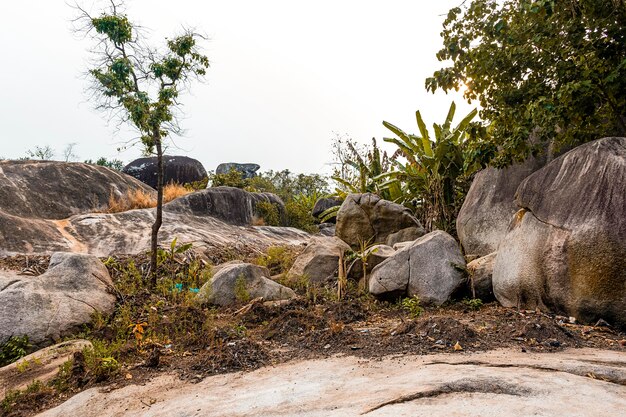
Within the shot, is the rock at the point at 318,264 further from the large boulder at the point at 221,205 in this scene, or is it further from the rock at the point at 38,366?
the large boulder at the point at 221,205

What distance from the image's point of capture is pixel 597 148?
203 inches

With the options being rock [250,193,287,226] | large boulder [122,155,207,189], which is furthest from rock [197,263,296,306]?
large boulder [122,155,207,189]

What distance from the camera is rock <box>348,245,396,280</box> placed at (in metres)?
7.66

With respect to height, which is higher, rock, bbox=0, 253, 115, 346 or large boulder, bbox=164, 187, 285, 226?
large boulder, bbox=164, 187, 285, 226

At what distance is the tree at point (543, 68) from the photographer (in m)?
5.22

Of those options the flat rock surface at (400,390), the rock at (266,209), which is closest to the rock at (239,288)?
the flat rock surface at (400,390)

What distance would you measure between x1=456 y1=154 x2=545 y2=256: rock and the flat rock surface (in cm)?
403

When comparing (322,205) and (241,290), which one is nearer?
(241,290)

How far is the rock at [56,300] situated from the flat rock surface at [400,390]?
2.09m

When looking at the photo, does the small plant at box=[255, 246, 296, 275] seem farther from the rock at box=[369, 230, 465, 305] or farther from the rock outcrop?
the rock at box=[369, 230, 465, 305]

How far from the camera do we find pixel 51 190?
453 inches

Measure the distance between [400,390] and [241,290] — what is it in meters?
4.44

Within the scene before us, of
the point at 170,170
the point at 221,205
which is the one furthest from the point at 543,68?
the point at 170,170

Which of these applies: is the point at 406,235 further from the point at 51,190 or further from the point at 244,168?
the point at 244,168
